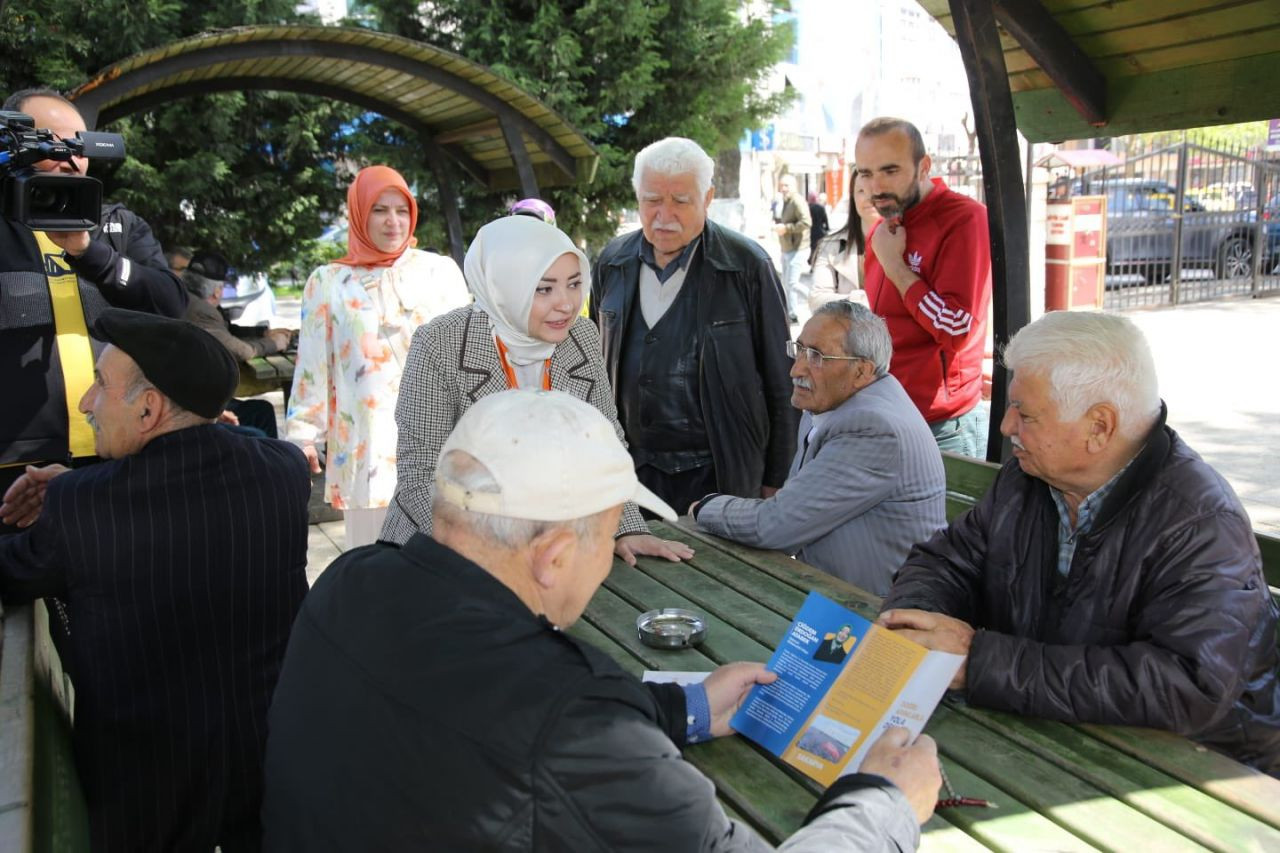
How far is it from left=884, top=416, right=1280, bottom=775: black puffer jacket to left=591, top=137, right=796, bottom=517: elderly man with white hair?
1.56 meters

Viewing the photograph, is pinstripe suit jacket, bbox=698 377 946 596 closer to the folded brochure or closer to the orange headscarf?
the folded brochure

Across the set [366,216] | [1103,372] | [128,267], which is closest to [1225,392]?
[366,216]

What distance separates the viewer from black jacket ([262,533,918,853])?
1.18m

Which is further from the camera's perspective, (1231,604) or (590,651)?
(1231,604)

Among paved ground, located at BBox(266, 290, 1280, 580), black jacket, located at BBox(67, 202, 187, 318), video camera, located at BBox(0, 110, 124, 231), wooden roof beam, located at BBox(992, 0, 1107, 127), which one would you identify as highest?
wooden roof beam, located at BBox(992, 0, 1107, 127)

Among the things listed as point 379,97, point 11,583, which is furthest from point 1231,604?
point 379,97

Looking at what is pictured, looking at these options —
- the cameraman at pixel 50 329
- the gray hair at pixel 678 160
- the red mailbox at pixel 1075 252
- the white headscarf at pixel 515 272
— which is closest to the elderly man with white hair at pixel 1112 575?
the white headscarf at pixel 515 272

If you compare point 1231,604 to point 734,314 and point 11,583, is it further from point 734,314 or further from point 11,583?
point 11,583

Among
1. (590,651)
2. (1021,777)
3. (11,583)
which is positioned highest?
(590,651)

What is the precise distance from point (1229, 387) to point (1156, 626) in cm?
828

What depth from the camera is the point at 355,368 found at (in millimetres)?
4066

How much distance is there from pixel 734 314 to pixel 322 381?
160cm

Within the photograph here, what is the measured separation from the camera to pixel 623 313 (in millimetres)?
3727

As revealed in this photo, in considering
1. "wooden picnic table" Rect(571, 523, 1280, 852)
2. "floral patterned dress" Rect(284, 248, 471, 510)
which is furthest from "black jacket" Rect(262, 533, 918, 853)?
"floral patterned dress" Rect(284, 248, 471, 510)
